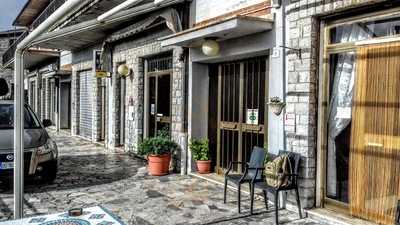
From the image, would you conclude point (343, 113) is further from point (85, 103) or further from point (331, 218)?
point (85, 103)

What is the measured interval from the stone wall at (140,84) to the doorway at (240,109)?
766 millimetres

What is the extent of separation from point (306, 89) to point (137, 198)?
3.13 m

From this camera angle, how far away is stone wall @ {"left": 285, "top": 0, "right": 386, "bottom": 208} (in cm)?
568

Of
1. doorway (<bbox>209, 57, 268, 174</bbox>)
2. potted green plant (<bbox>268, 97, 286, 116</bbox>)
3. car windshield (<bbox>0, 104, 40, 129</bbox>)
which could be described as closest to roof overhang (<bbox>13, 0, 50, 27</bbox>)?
car windshield (<bbox>0, 104, 40, 129</bbox>)

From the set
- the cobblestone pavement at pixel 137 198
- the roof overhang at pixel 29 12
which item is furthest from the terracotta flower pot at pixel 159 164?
the roof overhang at pixel 29 12

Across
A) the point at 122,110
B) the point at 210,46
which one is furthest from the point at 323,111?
the point at 122,110

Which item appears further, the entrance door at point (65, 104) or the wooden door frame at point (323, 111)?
the entrance door at point (65, 104)

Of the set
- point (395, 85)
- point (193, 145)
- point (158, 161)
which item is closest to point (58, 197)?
point (158, 161)

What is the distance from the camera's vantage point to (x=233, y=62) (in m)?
8.02

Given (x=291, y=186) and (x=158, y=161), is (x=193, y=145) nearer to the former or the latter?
(x=158, y=161)

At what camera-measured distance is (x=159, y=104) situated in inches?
412

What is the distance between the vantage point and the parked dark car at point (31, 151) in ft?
22.4

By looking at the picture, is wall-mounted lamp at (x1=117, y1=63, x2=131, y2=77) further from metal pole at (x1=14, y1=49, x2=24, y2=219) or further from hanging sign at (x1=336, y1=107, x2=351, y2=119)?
metal pole at (x1=14, y1=49, x2=24, y2=219)

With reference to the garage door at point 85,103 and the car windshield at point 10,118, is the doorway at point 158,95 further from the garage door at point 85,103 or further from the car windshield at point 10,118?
the garage door at point 85,103
